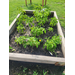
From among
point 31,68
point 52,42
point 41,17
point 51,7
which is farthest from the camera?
point 51,7

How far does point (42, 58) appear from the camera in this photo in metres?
1.34

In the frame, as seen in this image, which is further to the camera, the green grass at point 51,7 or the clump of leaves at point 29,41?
the green grass at point 51,7

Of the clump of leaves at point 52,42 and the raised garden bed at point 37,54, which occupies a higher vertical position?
the clump of leaves at point 52,42

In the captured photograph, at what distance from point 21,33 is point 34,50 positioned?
802mm

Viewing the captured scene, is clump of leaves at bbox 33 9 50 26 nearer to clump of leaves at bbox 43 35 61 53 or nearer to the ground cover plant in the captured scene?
the ground cover plant

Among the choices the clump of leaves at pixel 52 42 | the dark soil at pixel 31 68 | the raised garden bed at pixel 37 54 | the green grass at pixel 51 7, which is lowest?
the dark soil at pixel 31 68

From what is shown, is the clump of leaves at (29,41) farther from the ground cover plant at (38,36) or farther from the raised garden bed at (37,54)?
the raised garden bed at (37,54)

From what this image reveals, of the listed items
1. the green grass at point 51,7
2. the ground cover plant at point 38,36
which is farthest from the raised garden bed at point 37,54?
the green grass at point 51,7

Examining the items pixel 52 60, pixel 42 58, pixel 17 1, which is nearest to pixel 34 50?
pixel 42 58

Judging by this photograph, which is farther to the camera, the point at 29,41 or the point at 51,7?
the point at 51,7

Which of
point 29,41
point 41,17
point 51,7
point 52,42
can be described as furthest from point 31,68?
point 51,7

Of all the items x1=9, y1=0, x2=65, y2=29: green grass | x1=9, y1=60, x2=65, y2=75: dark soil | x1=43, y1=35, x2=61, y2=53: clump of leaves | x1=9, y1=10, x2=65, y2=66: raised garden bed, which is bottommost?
x1=9, y1=60, x2=65, y2=75: dark soil

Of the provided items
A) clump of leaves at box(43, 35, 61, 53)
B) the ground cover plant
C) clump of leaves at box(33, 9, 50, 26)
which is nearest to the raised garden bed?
the ground cover plant

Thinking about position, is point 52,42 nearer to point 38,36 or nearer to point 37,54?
point 37,54
